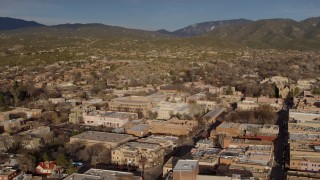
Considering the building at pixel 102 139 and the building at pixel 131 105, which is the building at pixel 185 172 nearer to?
the building at pixel 102 139

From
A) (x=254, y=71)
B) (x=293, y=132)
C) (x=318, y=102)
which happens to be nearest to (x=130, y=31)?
(x=254, y=71)

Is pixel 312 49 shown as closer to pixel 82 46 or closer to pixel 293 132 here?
pixel 82 46

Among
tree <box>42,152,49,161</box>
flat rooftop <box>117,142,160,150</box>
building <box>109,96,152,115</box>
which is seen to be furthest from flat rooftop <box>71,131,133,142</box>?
building <box>109,96,152,115</box>

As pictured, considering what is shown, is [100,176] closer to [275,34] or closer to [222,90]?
→ [222,90]

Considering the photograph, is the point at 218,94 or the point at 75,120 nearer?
the point at 75,120

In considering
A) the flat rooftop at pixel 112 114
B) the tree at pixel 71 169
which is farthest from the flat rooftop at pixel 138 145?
the flat rooftop at pixel 112 114

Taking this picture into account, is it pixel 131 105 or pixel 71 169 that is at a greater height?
pixel 131 105

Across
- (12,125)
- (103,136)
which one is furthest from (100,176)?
(12,125)
